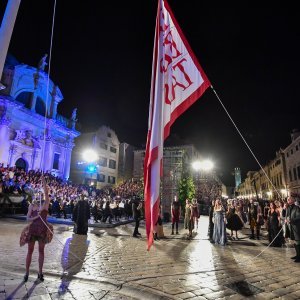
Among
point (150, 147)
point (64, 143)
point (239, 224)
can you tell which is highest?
Result: point (64, 143)

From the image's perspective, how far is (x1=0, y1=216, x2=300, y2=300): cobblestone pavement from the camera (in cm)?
444

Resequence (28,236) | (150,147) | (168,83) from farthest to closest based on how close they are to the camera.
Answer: (28,236)
(168,83)
(150,147)

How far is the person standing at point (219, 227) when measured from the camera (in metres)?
10.3

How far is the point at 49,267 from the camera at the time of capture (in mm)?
6027

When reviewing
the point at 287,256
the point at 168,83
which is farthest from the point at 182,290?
the point at 287,256

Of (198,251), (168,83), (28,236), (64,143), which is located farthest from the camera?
(64,143)

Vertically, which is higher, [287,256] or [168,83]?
[168,83]

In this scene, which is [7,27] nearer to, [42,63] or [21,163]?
[21,163]

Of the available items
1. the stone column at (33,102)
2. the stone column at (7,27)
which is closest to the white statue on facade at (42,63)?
the stone column at (33,102)

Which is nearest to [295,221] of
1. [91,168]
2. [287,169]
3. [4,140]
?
[4,140]

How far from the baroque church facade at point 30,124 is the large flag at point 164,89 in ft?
85.8

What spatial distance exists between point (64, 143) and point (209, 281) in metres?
39.3

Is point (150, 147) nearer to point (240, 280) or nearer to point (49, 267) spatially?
point (240, 280)

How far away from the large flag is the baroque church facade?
26.1 metres
